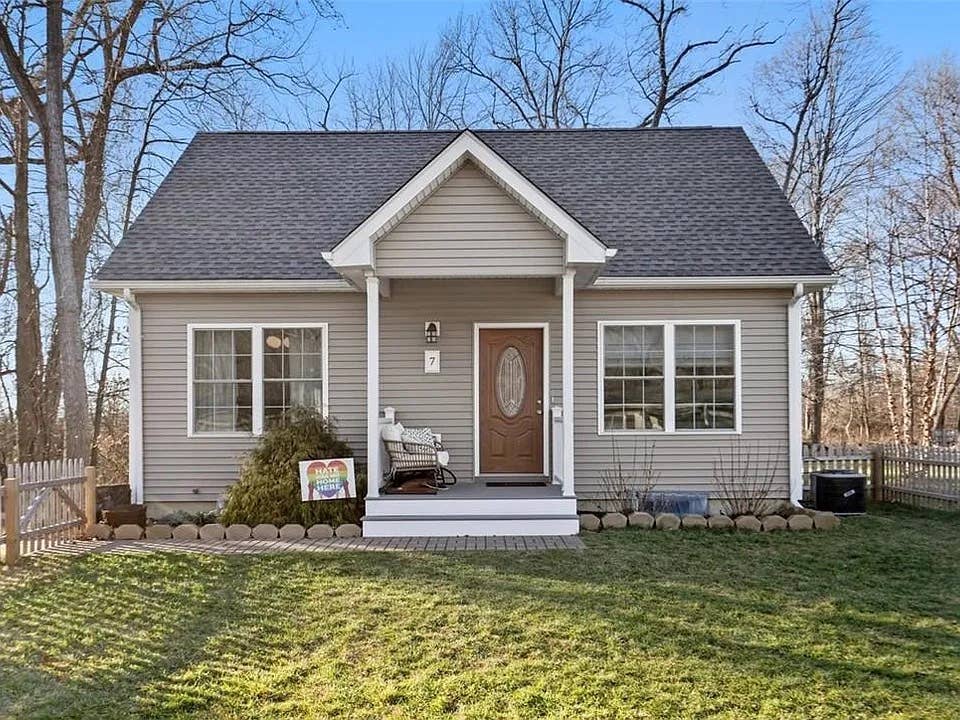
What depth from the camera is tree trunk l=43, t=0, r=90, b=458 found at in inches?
439

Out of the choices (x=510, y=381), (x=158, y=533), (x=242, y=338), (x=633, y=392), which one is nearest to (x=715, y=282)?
(x=633, y=392)

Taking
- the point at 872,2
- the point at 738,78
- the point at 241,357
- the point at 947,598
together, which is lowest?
the point at 947,598

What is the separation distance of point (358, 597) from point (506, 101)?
709 inches

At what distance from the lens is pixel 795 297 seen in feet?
31.6

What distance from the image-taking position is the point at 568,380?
8258 mm

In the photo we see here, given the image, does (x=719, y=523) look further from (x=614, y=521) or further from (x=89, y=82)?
(x=89, y=82)

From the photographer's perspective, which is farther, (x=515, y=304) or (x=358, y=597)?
(x=515, y=304)

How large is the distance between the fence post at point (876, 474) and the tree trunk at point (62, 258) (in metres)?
12.3

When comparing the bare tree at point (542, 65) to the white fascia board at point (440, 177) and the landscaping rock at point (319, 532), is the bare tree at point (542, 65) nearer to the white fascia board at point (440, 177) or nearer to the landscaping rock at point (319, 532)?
the white fascia board at point (440, 177)

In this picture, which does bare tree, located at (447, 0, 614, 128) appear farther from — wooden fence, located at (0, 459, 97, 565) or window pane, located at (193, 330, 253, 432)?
wooden fence, located at (0, 459, 97, 565)

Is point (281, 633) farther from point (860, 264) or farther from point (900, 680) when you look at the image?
point (860, 264)

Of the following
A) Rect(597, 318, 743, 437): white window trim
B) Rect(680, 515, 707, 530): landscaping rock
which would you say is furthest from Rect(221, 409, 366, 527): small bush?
Rect(680, 515, 707, 530): landscaping rock

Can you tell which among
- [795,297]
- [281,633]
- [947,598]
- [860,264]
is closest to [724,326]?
[795,297]

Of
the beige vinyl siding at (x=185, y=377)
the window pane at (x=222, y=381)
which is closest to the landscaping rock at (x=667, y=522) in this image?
the beige vinyl siding at (x=185, y=377)
